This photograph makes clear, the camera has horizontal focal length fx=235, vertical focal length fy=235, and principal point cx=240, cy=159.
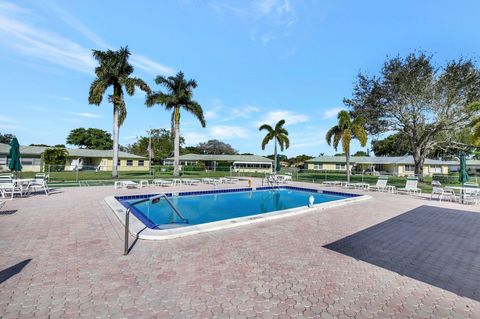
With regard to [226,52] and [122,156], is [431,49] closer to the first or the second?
[226,52]

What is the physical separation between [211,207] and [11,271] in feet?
25.9

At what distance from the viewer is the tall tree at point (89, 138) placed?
58.9 metres

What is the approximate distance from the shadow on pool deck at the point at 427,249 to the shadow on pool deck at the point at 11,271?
217 inches

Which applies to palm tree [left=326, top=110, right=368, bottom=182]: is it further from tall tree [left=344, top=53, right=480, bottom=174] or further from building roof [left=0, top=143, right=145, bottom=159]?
building roof [left=0, top=143, right=145, bottom=159]

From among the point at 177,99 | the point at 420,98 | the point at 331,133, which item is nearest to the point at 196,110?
the point at 177,99

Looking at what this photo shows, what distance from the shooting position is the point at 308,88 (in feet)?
76.7

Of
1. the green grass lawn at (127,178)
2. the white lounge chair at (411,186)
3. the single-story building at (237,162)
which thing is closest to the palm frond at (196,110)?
the green grass lawn at (127,178)

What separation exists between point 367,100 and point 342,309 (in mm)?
22780

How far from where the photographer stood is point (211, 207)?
36.7ft

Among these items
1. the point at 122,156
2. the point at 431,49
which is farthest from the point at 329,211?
the point at 122,156

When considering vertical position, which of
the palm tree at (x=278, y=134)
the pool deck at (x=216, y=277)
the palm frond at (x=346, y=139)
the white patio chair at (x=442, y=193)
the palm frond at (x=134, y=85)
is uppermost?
the palm frond at (x=134, y=85)

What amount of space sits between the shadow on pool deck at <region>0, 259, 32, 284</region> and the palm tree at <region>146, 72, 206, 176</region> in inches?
807

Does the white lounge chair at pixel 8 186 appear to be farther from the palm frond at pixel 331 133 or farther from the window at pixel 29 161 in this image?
the window at pixel 29 161

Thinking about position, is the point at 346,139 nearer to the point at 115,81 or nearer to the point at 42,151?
the point at 115,81
